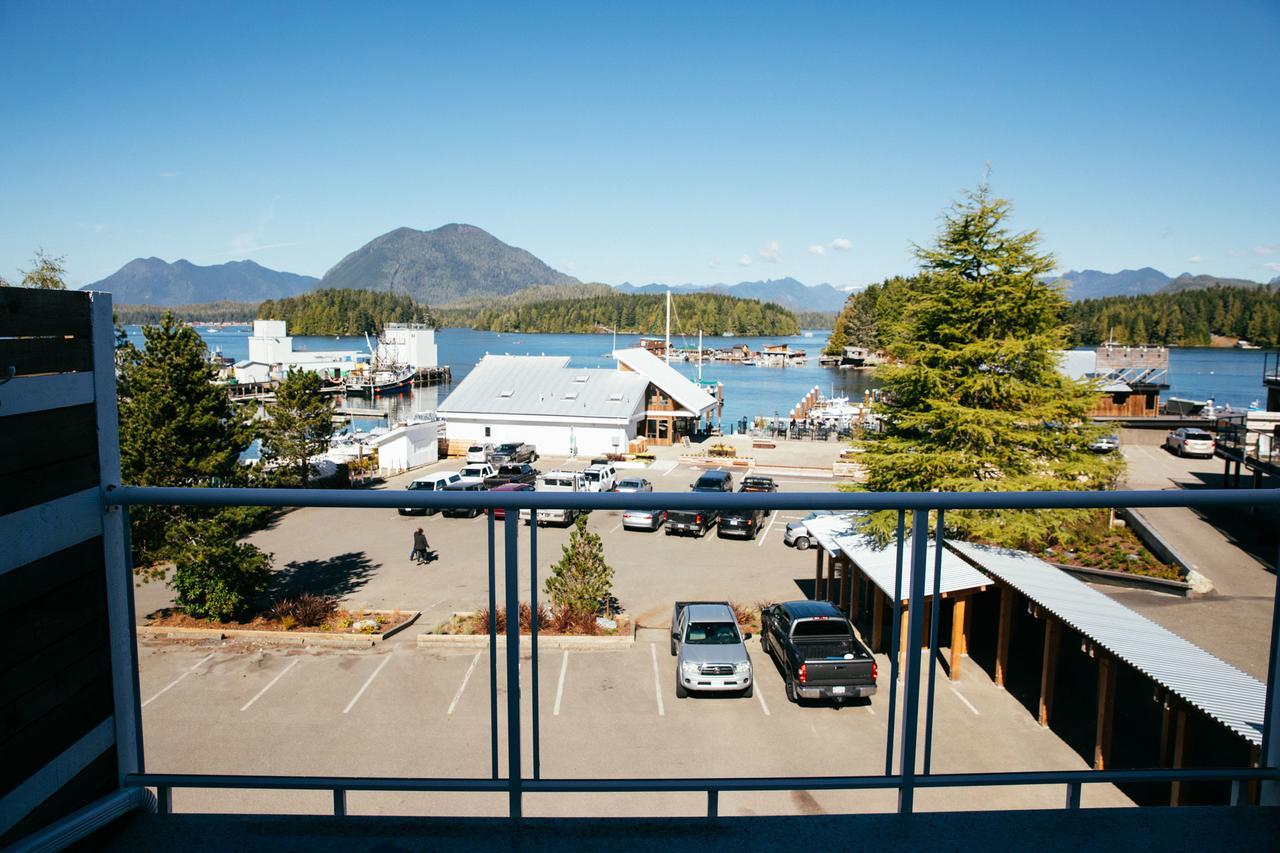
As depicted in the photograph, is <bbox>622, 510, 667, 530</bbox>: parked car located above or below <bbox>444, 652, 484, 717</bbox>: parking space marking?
above

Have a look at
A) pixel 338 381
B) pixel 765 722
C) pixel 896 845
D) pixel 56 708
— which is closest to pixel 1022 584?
pixel 765 722

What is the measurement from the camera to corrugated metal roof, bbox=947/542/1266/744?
233 inches

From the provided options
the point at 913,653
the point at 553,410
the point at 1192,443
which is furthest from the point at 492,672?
the point at 1192,443

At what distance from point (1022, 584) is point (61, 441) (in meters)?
8.36

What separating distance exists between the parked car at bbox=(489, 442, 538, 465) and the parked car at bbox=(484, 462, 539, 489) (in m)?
2.79

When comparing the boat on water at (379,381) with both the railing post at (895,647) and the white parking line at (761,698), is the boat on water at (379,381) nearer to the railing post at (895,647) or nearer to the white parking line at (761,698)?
the white parking line at (761,698)

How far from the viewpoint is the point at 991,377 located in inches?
618

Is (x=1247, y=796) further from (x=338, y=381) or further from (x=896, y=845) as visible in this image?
(x=338, y=381)

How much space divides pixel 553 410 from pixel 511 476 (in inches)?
394

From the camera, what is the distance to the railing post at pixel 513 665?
260 centimetres

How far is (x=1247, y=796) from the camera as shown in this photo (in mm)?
3016

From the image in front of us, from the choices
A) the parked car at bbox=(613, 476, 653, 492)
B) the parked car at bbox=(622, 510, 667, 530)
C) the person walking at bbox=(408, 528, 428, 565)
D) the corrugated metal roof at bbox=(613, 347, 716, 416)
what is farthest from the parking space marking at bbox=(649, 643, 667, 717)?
the corrugated metal roof at bbox=(613, 347, 716, 416)

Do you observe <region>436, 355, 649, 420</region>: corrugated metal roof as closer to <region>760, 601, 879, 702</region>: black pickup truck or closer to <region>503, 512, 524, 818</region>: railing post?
<region>760, 601, 879, 702</region>: black pickup truck

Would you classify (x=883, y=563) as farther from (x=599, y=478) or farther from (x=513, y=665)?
(x=599, y=478)
